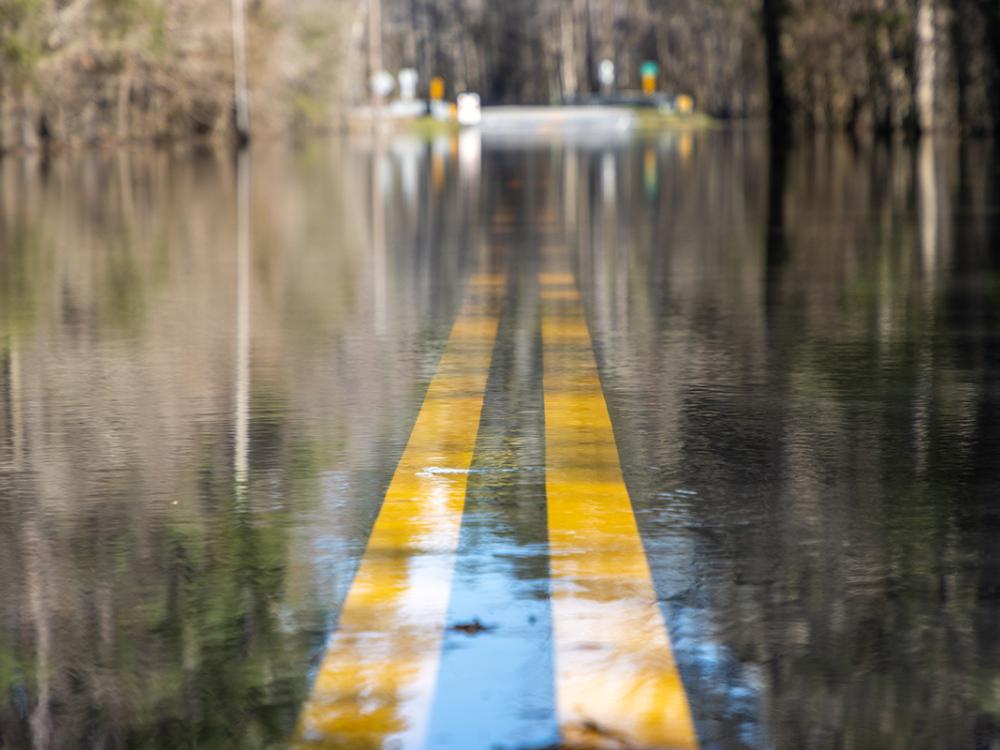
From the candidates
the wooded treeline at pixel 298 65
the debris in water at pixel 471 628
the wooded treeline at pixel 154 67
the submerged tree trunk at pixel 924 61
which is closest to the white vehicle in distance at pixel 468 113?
the wooded treeline at pixel 298 65

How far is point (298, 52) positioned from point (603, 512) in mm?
74702

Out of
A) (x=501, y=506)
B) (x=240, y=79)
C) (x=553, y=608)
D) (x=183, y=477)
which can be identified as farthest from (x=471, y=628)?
(x=240, y=79)

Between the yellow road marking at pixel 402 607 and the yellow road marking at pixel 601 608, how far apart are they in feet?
0.98

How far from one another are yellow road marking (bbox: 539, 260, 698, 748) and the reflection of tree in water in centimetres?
58

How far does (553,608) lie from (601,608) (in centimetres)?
12

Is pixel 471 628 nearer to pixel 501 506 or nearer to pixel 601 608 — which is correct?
pixel 601 608

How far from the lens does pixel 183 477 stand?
763cm

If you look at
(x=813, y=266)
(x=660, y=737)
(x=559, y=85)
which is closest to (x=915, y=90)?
(x=813, y=266)

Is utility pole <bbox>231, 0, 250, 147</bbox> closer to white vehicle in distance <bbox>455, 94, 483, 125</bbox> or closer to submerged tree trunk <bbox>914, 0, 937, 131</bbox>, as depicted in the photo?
submerged tree trunk <bbox>914, 0, 937, 131</bbox>

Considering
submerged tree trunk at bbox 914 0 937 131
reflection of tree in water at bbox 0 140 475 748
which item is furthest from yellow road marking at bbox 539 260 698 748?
submerged tree trunk at bbox 914 0 937 131

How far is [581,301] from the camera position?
46.1 ft

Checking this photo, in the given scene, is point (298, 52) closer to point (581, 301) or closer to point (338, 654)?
point (581, 301)

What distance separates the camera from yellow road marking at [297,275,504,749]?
466 centimetres

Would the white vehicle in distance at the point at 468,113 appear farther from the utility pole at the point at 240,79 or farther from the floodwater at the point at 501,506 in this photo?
the floodwater at the point at 501,506
